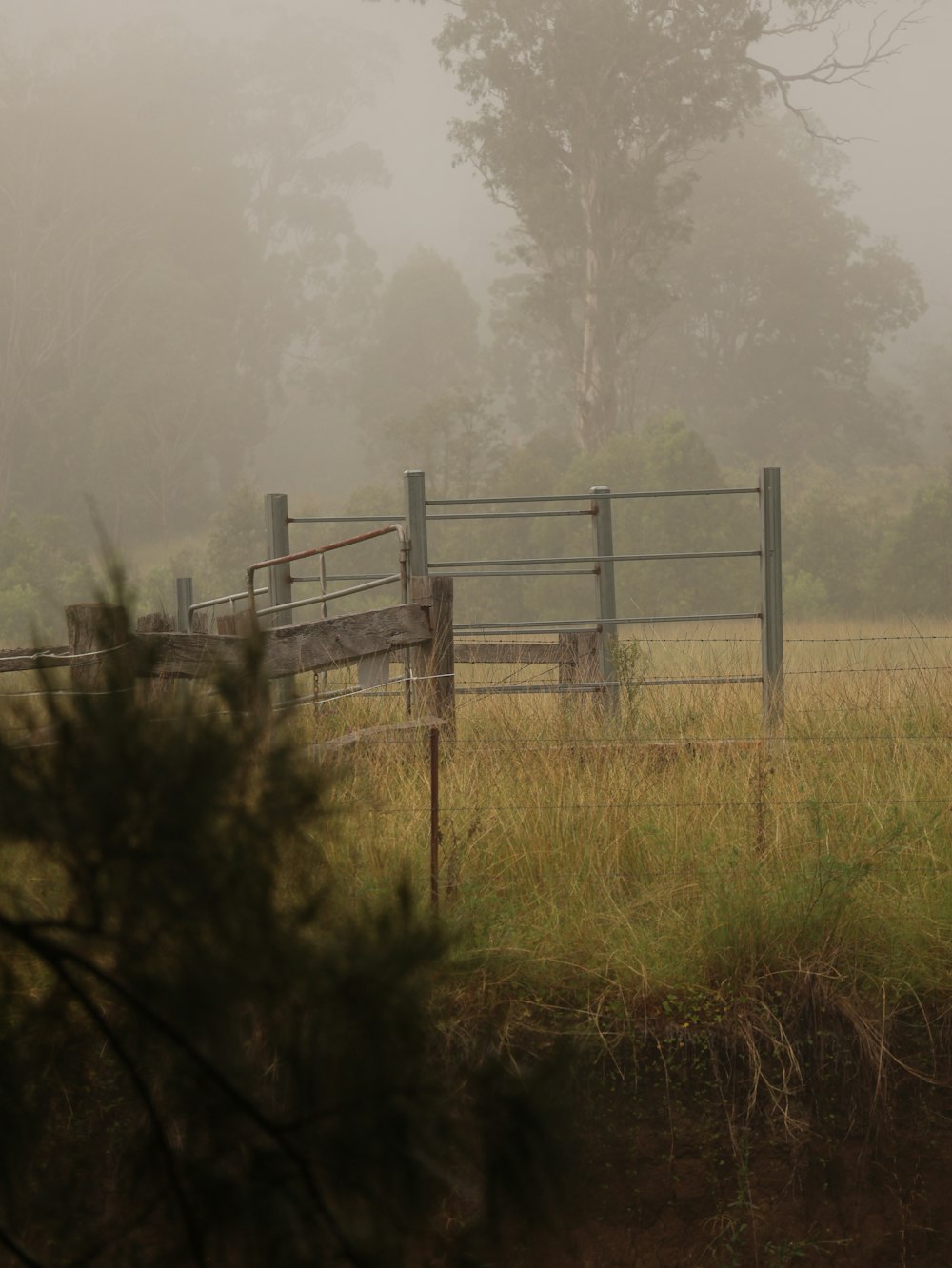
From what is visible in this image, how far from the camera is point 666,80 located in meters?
26.1

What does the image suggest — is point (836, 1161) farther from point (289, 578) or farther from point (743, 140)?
point (743, 140)

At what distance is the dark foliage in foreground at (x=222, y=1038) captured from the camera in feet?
4.94

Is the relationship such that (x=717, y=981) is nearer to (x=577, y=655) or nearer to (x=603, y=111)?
(x=577, y=655)

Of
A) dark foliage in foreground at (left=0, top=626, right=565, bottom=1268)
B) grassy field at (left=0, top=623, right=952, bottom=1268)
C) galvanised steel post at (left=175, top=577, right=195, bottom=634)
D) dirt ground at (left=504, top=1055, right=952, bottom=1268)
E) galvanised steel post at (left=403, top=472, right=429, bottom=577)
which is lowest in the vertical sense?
dirt ground at (left=504, top=1055, right=952, bottom=1268)

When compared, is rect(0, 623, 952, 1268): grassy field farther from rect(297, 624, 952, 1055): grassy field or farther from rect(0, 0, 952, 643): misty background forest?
rect(0, 0, 952, 643): misty background forest

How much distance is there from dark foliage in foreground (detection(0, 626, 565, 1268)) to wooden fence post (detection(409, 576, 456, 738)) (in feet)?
15.6

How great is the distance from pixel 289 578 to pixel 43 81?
1322 inches

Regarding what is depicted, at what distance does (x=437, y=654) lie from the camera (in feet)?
21.5

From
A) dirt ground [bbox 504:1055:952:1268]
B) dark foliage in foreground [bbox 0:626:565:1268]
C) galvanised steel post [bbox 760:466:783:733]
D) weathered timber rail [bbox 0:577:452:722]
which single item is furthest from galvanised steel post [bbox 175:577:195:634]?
dark foliage in foreground [bbox 0:626:565:1268]

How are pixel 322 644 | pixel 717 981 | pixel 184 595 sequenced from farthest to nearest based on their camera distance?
pixel 184 595 < pixel 322 644 < pixel 717 981

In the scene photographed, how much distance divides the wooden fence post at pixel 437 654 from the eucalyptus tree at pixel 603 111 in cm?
2126

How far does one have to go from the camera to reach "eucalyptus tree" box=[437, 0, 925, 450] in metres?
25.7

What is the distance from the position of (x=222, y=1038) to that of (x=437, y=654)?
503 centimetres

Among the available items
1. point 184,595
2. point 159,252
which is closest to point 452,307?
point 159,252
